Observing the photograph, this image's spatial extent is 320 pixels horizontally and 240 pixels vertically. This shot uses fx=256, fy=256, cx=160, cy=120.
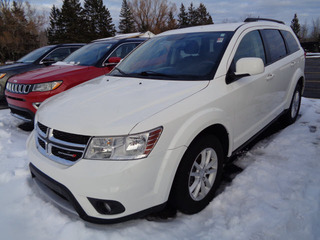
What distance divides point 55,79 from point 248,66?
332 cm

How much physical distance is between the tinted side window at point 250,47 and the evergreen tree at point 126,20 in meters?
56.5

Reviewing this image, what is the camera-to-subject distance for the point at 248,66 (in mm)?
2553

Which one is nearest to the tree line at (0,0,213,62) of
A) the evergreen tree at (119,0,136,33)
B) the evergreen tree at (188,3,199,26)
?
the evergreen tree at (119,0,136,33)

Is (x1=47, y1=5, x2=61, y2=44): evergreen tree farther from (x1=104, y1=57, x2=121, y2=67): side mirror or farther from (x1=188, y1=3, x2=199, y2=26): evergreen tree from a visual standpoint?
(x1=104, y1=57, x2=121, y2=67): side mirror

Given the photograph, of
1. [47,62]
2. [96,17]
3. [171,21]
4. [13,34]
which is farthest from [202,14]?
[47,62]

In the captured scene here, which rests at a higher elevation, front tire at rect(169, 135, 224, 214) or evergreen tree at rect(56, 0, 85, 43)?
evergreen tree at rect(56, 0, 85, 43)

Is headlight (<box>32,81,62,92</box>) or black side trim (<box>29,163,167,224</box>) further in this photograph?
headlight (<box>32,81,62,92</box>)

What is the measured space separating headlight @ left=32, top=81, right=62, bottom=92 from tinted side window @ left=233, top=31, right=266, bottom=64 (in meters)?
3.07

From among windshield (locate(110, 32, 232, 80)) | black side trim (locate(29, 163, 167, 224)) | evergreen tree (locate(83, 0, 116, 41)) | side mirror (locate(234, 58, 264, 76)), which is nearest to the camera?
black side trim (locate(29, 163, 167, 224))

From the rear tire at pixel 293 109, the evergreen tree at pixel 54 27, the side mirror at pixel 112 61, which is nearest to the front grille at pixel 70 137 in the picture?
the side mirror at pixel 112 61

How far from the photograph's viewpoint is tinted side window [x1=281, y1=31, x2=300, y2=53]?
429cm

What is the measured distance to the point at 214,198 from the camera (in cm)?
257

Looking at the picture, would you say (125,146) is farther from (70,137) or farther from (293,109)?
(293,109)

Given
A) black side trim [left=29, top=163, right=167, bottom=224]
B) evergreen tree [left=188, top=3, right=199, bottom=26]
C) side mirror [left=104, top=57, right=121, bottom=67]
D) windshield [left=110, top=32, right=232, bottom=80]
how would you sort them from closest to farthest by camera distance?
black side trim [left=29, top=163, right=167, bottom=224] < windshield [left=110, top=32, right=232, bottom=80] < side mirror [left=104, top=57, right=121, bottom=67] < evergreen tree [left=188, top=3, right=199, bottom=26]
